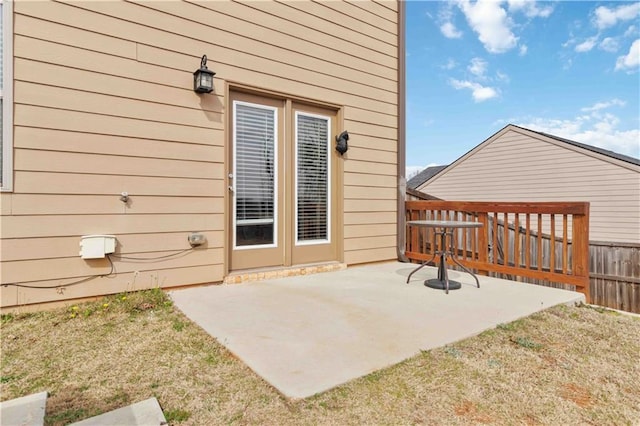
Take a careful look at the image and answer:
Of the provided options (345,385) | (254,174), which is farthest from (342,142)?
(345,385)

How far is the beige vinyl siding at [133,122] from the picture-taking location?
2.61m

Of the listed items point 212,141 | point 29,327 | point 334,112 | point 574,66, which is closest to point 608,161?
point 574,66

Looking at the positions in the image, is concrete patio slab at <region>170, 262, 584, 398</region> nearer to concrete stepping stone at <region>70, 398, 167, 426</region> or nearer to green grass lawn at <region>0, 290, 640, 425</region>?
green grass lawn at <region>0, 290, 640, 425</region>

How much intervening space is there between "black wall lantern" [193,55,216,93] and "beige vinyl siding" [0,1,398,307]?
0.07m

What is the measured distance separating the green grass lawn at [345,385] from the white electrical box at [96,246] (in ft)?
1.82

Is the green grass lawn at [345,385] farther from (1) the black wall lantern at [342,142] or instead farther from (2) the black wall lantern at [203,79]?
(1) the black wall lantern at [342,142]

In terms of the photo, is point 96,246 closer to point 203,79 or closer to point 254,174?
point 254,174

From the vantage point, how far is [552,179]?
10.3 meters

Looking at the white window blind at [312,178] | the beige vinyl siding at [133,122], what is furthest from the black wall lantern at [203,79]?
the white window blind at [312,178]

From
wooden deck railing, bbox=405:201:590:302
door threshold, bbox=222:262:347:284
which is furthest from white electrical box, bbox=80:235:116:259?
wooden deck railing, bbox=405:201:590:302

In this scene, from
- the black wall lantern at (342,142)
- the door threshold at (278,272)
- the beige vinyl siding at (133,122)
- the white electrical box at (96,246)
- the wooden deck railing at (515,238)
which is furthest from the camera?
the black wall lantern at (342,142)

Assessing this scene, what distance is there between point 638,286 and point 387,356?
6058 mm

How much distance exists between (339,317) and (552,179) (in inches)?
409

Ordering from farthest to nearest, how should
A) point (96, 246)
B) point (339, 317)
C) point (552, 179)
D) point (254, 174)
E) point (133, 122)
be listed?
point (552, 179), point (254, 174), point (133, 122), point (96, 246), point (339, 317)
